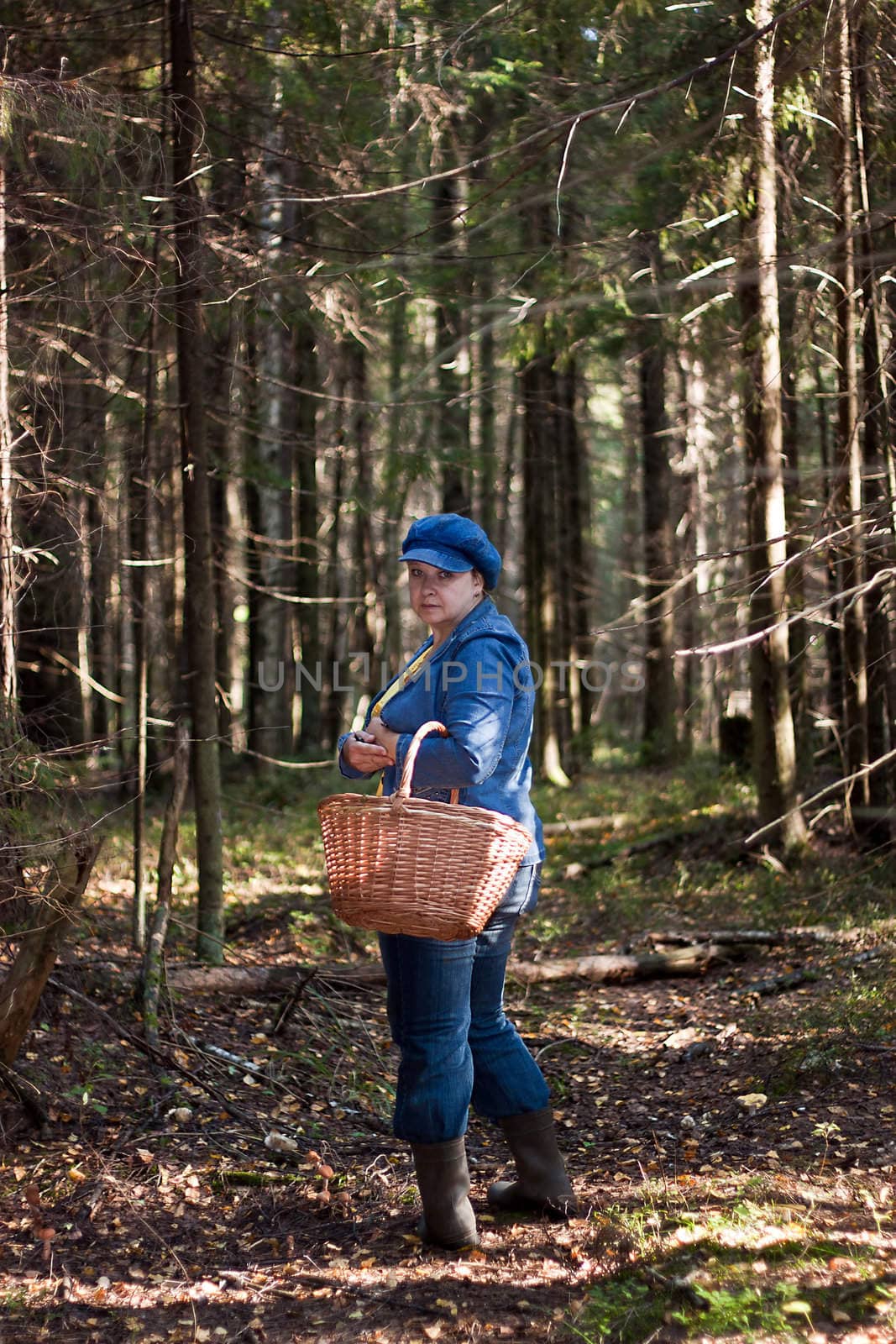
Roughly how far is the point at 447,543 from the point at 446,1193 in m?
2.16

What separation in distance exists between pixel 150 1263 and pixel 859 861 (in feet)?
22.3

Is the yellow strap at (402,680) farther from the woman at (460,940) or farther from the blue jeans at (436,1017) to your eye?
the blue jeans at (436,1017)

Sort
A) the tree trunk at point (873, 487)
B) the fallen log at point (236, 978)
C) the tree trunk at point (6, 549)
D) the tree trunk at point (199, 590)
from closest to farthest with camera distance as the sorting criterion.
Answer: the tree trunk at point (6, 549), the fallen log at point (236, 978), the tree trunk at point (199, 590), the tree trunk at point (873, 487)

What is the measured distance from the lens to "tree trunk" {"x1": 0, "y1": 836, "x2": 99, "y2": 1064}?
4.73 m

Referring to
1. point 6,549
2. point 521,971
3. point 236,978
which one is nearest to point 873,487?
point 521,971

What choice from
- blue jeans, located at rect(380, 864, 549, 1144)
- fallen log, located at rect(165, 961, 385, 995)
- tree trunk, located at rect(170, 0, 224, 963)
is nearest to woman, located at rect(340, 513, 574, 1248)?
blue jeans, located at rect(380, 864, 549, 1144)

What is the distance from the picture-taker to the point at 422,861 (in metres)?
3.57

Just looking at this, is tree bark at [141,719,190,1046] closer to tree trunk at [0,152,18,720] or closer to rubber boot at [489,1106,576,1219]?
tree trunk at [0,152,18,720]

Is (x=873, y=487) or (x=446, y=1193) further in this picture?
(x=873, y=487)

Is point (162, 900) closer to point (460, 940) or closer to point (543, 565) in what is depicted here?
point (460, 940)

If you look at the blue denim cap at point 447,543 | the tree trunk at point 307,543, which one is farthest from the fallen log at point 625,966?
the tree trunk at point 307,543

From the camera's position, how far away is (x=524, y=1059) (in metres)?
4.17

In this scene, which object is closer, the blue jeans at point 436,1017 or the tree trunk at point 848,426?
the blue jeans at point 436,1017

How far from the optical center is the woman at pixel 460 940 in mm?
3781
